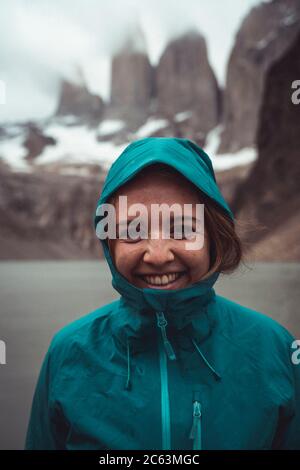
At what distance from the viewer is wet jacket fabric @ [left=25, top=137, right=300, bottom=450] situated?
3.45ft

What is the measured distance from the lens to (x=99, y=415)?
3.52 ft

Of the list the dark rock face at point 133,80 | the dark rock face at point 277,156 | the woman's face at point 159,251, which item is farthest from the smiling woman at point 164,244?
the dark rock face at point 133,80

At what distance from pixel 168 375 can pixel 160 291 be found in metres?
0.21

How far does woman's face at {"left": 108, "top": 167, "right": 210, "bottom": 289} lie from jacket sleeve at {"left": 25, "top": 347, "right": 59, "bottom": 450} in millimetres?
350

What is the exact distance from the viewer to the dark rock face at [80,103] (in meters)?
96.9

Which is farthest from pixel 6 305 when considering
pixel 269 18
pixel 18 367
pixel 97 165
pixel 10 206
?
pixel 269 18

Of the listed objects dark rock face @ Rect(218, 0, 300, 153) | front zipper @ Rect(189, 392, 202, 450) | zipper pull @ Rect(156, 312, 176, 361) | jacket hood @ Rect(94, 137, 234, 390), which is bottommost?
front zipper @ Rect(189, 392, 202, 450)

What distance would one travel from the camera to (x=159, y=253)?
3.57 feet

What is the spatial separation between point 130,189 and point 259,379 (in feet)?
1.85

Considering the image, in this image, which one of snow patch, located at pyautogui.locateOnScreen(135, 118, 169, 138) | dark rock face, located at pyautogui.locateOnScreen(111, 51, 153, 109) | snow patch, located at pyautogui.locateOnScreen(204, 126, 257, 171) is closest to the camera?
snow patch, located at pyautogui.locateOnScreen(204, 126, 257, 171)

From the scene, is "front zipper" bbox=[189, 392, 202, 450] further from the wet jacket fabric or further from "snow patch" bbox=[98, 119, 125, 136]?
"snow patch" bbox=[98, 119, 125, 136]

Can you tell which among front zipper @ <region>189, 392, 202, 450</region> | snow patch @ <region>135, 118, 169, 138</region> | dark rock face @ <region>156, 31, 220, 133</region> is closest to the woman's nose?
front zipper @ <region>189, 392, 202, 450</region>

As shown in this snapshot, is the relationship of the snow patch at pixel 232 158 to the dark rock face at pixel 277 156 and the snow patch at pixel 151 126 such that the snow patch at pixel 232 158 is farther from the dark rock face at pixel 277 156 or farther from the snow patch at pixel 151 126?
the dark rock face at pixel 277 156

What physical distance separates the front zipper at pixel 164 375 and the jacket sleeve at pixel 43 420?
295 millimetres
